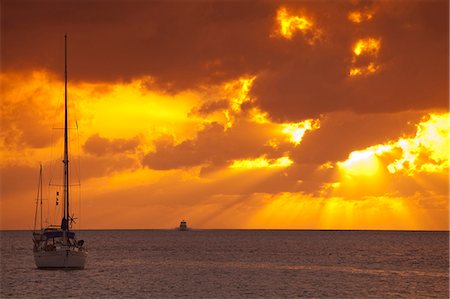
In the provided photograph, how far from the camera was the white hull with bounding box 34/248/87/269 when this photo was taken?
9831 cm

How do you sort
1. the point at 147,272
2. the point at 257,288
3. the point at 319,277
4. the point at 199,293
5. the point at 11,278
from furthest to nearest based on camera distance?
1. the point at 147,272
2. the point at 319,277
3. the point at 11,278
4. the point at 257,288
5. the point at 199,293

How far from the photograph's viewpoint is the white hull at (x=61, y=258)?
323ft

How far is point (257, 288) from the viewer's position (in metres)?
89.2

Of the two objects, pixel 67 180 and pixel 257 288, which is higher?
pixel 67 180

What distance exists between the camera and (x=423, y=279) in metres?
102

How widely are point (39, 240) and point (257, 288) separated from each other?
34647 millimetres

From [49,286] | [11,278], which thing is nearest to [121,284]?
[49,286]

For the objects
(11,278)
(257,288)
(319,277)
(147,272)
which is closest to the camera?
(257,288)

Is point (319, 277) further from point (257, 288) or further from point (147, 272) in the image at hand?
point (147, 272)

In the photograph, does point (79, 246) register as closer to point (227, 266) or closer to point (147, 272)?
point (147, 272)

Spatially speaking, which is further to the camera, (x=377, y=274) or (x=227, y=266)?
(x=227, y=266)

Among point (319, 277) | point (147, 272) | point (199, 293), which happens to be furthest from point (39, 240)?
point (319, 277)

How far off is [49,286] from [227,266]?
48670mm

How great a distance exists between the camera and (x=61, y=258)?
98.2 meters
